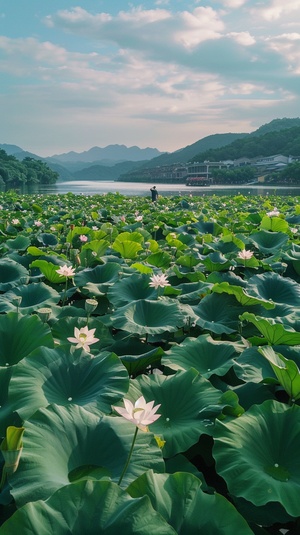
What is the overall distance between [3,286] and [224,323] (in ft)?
4.43

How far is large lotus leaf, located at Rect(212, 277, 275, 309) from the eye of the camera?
205 cm

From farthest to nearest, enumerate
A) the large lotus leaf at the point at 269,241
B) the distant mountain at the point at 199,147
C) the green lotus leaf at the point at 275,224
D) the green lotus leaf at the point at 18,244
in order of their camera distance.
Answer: the distant mountain at the point at 199,147 < the green lotus leaf at the point at 275,224 < the green lotus leaf at the point at 18,244 < the large lotus leaf at the point at 269,241

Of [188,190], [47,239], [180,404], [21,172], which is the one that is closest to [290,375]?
[180,404]

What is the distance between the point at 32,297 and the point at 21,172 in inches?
2334

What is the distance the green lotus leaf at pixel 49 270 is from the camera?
2.72 meters

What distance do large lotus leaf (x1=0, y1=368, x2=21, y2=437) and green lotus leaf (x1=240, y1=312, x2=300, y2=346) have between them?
901mm

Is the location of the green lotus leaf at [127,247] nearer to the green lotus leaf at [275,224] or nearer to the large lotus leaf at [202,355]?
the green lotus leaf at [275,224]

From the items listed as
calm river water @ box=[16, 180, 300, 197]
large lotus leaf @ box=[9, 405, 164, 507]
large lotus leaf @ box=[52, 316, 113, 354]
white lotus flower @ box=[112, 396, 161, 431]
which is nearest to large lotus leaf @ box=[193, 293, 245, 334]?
large lotus leaf @ box=[52, 316, 113, 354]

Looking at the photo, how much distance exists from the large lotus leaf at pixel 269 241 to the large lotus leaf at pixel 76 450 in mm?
2856

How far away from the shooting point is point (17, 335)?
1.68 m

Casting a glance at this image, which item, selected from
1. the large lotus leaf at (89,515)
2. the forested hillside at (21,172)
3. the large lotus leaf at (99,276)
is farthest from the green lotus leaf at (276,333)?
the forested hillside at (21,172)

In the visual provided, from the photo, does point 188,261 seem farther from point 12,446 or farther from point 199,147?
point 199,147

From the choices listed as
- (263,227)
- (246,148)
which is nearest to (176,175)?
(246,148)

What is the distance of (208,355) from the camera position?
5.66 ft
